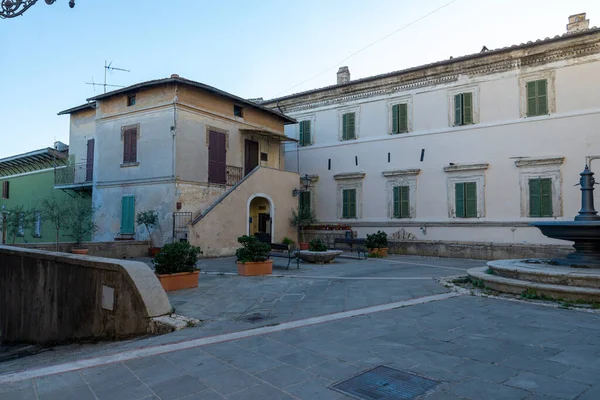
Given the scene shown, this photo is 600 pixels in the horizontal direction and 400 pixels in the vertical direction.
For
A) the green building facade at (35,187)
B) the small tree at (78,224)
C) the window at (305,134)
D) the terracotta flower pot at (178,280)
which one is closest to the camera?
the terracotta flower pot at (178,280)

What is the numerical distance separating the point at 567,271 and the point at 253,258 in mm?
6902

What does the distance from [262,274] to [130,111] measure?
11.8 metres

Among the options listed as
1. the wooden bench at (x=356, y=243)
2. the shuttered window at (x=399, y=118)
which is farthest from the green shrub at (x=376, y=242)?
the shuttered window at (x=399, y=118)

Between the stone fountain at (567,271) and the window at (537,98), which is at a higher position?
the window at (537,98)

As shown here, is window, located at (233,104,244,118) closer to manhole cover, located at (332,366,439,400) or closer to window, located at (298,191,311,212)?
window, located at (298,191,311,212)

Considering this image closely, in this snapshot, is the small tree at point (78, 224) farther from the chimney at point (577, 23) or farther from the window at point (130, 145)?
the chimney at point (577, 23)

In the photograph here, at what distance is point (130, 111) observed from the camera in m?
18.2

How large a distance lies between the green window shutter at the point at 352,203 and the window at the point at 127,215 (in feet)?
34.6

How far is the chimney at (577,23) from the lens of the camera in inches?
635

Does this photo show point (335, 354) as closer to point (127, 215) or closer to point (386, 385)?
point (386, 385)

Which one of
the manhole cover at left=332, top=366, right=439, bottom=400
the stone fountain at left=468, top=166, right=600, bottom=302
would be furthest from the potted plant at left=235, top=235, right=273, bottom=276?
the manhole cover at left=332, top=366, right=439, bottom=400

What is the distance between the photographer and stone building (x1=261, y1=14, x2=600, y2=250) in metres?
15.5

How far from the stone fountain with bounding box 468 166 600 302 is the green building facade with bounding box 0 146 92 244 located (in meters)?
19.6

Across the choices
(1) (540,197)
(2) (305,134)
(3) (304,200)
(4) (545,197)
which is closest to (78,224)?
(3) (304,200)
